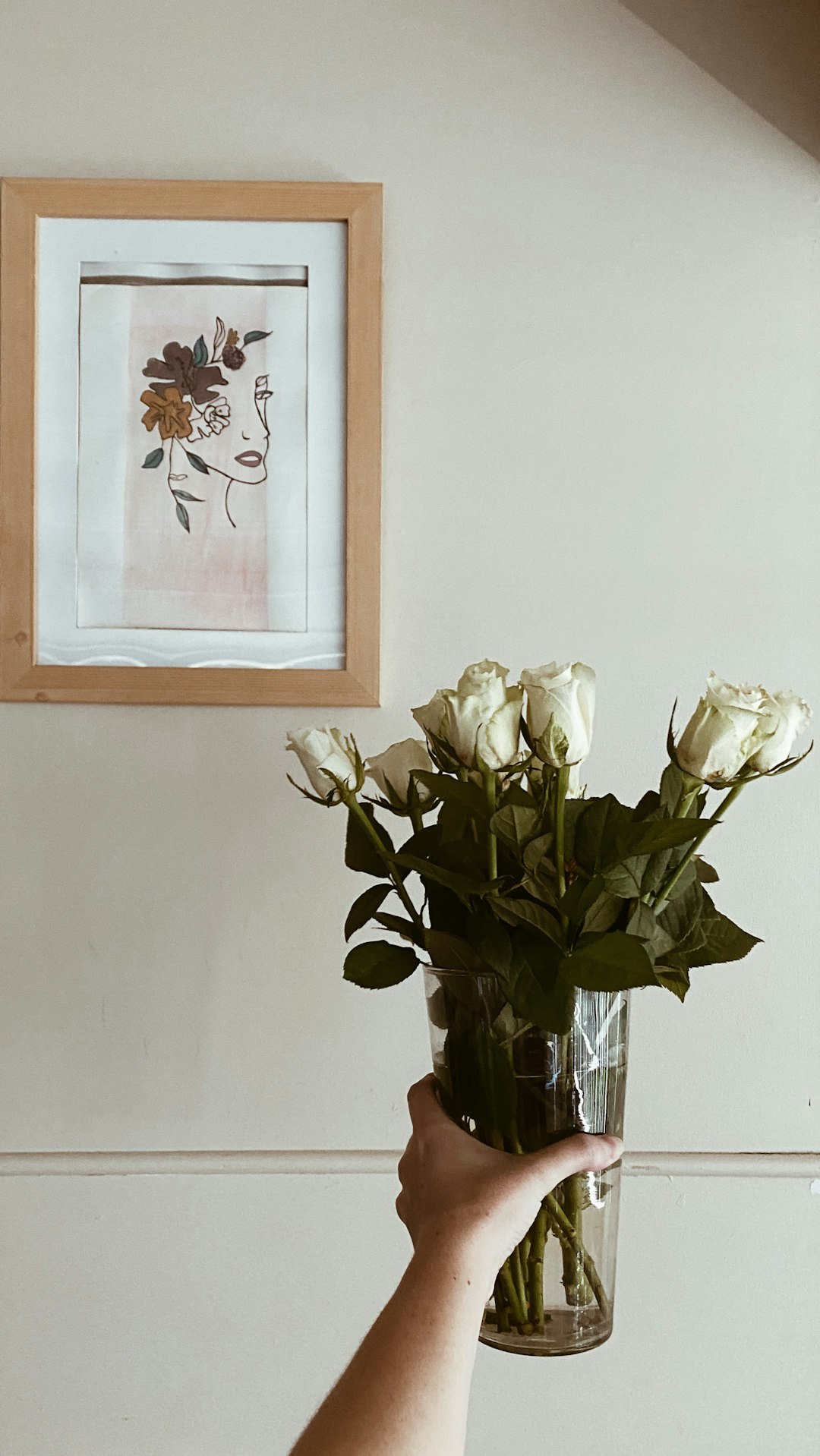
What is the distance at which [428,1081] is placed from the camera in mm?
762

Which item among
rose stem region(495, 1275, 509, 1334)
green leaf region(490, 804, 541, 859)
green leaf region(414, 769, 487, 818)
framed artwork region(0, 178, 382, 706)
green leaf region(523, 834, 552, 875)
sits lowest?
rose stem region(495, 1275, 509, 1334)

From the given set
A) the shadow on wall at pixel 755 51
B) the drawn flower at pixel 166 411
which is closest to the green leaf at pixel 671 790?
the drawn flower at pixel 166 411

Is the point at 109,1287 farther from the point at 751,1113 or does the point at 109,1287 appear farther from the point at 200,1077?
the point at 751,1113

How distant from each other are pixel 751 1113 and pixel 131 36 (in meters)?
1.17

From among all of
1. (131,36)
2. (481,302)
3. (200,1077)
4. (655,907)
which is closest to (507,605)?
(481,302)

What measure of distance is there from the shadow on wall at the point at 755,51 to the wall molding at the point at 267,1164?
0.96 meters

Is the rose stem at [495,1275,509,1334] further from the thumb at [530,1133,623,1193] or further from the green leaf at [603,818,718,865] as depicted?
the green leaf at [603,818,718,865]

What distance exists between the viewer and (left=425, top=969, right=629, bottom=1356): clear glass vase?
0.69 m

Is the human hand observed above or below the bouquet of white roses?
below

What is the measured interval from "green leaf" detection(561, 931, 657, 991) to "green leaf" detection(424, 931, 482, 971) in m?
0.06

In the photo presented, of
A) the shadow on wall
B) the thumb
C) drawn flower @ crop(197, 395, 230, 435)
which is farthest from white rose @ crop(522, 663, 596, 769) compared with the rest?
the shadow on wall

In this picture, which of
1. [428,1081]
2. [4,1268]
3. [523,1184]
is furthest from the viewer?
[4,1268]

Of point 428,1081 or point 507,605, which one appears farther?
point 507,605

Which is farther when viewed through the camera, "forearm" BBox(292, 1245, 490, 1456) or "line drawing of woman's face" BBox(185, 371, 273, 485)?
"line drawing of woman's face" BBox(185, 371, 273, 485)
